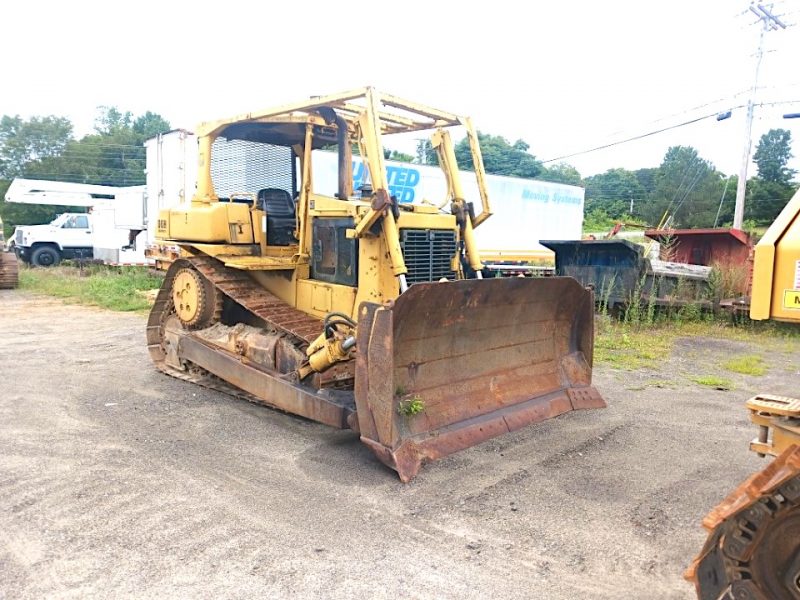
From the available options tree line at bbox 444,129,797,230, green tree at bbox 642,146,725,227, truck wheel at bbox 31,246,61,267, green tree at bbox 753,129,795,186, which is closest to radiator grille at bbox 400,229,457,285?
truck wheel at bbox 31,246,61,267

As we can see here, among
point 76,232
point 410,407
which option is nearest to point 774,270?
point 410,407

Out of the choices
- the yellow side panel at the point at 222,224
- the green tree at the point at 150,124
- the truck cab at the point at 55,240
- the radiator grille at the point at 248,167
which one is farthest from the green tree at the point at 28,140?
the yellow side panel at the point at 222,224

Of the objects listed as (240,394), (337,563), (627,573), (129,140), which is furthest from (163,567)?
(129,140)

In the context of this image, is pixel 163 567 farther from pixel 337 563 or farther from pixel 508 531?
pixel 508 531

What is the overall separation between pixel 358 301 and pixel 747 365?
544 centimetres

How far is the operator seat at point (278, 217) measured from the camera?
6422mm

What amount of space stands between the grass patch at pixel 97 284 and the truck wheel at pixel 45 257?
1.68 meters

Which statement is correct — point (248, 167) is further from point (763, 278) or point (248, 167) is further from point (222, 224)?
point (763, 278)

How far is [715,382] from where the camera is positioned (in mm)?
7051

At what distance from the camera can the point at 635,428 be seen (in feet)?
17.4

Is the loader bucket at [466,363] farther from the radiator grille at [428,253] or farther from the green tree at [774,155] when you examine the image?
the green tree at [774,155]

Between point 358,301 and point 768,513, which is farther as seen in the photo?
point 358,301

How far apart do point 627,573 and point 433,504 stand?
118 centimetres

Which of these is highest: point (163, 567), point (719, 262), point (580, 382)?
point (719, 262)
